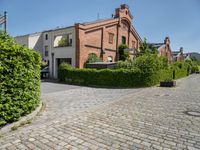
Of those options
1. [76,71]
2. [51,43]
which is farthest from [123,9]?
[76,71]

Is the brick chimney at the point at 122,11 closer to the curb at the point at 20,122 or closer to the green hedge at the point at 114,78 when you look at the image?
the green hedge at the point at 114,78

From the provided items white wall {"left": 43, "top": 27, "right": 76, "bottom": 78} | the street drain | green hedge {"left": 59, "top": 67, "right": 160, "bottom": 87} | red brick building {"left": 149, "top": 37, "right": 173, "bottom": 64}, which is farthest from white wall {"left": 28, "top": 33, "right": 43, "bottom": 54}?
red brick building {"left": 149, "top": 37, "right": 173, "bottom": 64}

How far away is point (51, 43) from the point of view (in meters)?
23.8

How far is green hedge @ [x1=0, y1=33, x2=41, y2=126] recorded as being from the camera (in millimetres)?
5062

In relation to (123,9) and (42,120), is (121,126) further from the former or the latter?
(123,9)

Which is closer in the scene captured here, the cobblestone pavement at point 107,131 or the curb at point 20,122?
the cobblestone pavement at point 107,131

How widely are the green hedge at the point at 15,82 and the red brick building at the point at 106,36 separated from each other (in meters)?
14.2

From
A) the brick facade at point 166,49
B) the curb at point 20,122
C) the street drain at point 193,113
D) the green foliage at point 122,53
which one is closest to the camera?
the curb at point 20,122

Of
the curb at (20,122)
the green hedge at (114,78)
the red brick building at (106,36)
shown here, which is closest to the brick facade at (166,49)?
the red brick building at (106,36)

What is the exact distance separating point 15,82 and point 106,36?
19.9 m

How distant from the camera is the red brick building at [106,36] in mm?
20641

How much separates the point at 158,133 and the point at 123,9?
25060 millimetres

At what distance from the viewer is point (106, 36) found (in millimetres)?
24312

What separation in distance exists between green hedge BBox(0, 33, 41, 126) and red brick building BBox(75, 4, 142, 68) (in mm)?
14208
